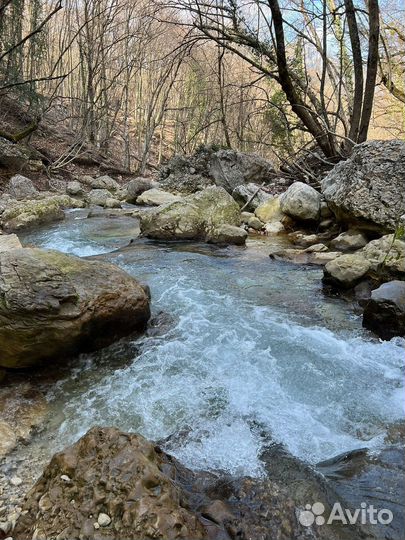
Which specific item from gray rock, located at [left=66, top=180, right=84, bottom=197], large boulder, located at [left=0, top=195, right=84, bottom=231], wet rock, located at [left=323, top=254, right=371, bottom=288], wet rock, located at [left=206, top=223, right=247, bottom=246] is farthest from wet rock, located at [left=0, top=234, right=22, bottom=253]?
gray rock, located at [left=66, top=180, right=84, bottom=197]

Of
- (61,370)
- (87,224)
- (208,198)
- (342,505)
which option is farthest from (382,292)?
(87,224)

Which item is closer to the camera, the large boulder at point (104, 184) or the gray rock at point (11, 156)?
the gray rock at point (11, 156)

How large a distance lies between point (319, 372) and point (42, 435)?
6.70ft

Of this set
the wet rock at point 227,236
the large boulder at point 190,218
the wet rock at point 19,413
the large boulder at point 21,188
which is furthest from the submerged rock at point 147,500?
the large boulder at point 21,188

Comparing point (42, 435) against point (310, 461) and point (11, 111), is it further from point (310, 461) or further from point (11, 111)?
point (11, 111)

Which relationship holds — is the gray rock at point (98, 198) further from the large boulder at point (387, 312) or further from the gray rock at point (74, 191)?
the large boulder at point (387, 312)

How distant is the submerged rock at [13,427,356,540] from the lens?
5.03 ft

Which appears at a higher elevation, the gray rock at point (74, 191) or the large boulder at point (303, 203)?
the large boulder at point (303, 203)

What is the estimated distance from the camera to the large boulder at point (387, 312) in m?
3.68

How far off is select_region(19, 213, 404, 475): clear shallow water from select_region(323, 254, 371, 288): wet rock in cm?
28

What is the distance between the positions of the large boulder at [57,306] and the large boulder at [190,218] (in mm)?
3660

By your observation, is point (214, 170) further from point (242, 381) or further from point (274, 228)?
point (242, 381)

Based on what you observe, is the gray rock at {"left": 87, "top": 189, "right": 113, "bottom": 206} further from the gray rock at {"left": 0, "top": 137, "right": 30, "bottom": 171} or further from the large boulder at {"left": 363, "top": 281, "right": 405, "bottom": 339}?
the large boulder at {"left": 363, "top": 281, "right": 405, "bottom": 339}
